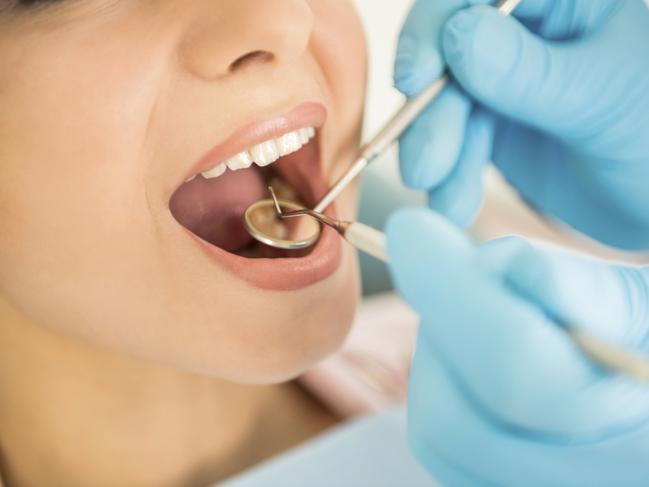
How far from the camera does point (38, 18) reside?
28.1 inches

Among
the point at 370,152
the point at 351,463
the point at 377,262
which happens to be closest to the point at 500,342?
the point at 370,152

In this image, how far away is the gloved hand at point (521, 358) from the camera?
558 millimetres

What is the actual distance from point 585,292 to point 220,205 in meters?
0.57

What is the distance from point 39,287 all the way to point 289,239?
12.7 inches

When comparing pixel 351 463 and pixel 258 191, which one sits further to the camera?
pixel 351 463

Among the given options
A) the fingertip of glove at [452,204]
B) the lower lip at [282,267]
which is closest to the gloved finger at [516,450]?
the lower lip at [282,267]

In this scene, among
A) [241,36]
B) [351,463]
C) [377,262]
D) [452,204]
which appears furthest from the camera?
[377,262]

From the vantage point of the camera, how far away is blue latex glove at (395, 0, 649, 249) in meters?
0.82

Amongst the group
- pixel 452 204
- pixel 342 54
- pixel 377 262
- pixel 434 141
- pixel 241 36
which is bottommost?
pixel 377 262

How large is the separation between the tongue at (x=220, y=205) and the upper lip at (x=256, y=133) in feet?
0.54

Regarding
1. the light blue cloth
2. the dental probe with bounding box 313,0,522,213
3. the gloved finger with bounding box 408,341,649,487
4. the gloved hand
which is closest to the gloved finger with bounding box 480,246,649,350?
the gloved hand

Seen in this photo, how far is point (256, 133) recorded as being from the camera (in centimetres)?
80

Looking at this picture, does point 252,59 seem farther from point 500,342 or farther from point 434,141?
point 500,342

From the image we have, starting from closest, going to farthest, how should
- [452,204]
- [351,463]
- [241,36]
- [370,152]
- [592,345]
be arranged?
[592,345] < [241,36] < [370,152] < [452,204] < [351,463]
